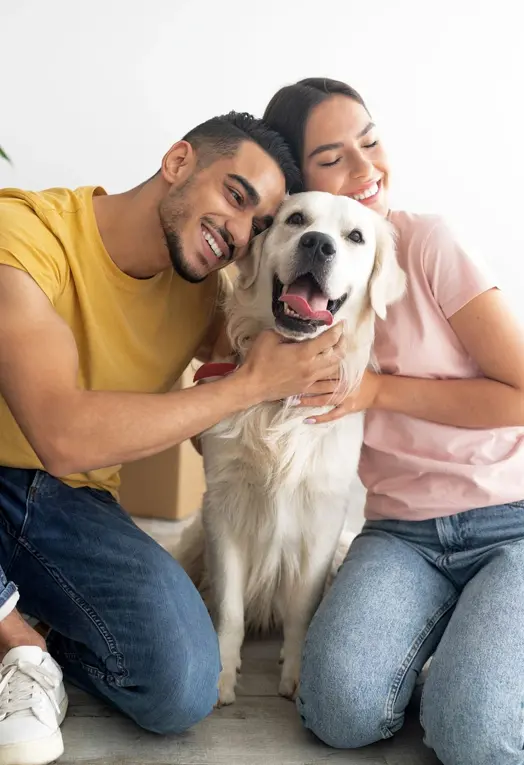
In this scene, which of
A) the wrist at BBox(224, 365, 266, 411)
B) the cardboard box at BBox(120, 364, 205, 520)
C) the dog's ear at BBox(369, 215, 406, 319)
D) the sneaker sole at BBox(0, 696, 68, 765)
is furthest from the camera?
the cardboard box at BBox(120, 364, 205, 520)

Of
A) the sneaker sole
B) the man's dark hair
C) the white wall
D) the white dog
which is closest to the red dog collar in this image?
the white dog

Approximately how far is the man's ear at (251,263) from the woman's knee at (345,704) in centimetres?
83

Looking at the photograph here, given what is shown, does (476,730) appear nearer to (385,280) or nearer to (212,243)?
(385,280)

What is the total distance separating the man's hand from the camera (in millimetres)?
1679

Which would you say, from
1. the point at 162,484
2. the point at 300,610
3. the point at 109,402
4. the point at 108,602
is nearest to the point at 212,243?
the point at 109,402

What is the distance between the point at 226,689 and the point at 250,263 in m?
0.95

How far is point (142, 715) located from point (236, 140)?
1.19m

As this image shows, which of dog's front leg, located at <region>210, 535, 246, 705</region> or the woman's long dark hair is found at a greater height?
the woman's long dark hair

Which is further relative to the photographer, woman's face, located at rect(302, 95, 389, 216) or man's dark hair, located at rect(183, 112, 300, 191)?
woman's face, located at rect(302, 95, 389, 216)

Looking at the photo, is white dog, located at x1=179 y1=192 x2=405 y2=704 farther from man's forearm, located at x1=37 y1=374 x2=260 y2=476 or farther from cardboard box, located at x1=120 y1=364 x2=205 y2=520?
cardboard box, located at x1=120 y1=364 x2=205 y2=520

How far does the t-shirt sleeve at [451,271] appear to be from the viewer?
171 cm

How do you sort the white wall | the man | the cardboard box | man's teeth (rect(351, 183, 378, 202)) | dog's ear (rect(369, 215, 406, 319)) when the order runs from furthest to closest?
the white wall < the cardboard box < man's teeth (rect(351, 183, 378, 202)) < dog's ear (rect(369, 215, 406, 319)) < the man

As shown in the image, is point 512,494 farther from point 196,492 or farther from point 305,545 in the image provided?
point 196,492

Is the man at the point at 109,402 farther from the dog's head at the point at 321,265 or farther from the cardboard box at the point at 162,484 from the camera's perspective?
the cardboard box at the point at 162,484
